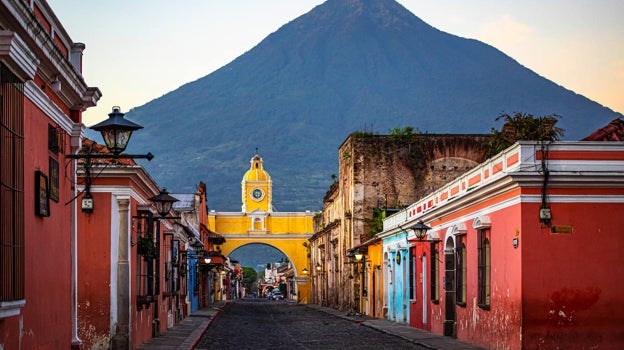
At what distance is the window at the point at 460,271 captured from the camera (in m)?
25.8

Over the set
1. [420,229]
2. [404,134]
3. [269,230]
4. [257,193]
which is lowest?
[420,229]

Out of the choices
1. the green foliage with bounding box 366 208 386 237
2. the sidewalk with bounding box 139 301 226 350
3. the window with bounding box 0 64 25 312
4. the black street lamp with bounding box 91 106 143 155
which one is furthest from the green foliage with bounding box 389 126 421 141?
the window with bounding box 0 64 25 312

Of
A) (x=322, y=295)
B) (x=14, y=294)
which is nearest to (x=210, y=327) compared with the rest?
(x=14, y=294)

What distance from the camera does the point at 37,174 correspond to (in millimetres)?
11953

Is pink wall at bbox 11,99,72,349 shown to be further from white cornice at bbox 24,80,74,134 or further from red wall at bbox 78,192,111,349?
red wall at bbox 78,192,111,349

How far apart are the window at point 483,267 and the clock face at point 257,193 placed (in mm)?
78867

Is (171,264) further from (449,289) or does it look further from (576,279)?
(576,279)

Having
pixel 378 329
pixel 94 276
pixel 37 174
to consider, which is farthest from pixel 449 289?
pixel 37 174

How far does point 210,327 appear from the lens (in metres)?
34.6

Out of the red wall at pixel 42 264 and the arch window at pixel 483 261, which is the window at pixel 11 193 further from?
the arch window at pixel 483 261

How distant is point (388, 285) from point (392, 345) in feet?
47.8

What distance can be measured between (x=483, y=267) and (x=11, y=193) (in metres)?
14.3

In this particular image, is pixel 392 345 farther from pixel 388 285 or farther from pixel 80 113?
pixel 388 285

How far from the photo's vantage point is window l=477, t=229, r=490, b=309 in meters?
22.8
